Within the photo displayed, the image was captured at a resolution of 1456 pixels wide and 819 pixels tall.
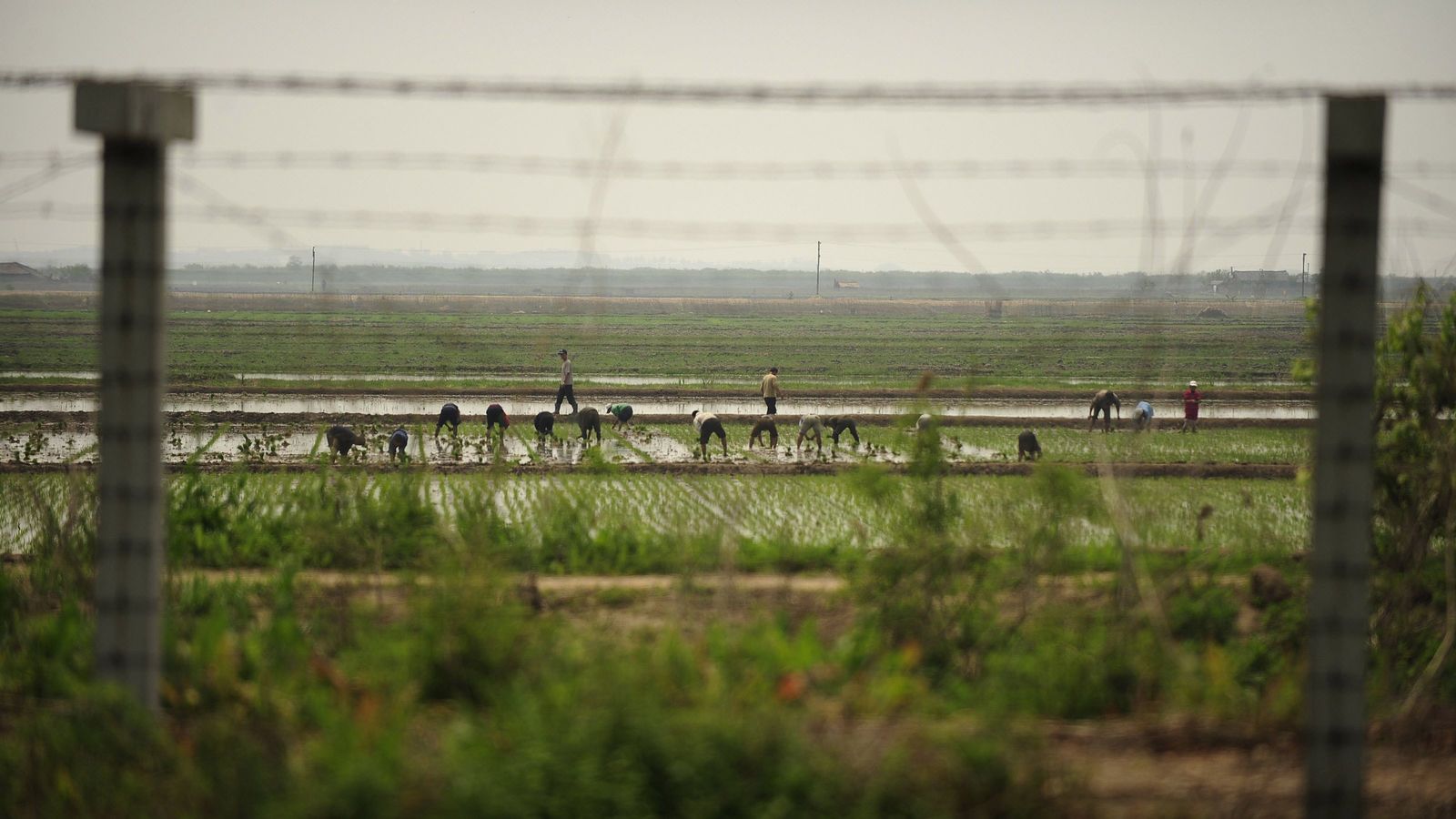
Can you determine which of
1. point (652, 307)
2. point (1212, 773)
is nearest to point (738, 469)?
point (1212, 773)

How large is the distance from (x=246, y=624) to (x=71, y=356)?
1124 inches

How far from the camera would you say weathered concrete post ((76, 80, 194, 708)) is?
434 cm

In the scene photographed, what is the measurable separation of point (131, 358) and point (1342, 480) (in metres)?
4.35

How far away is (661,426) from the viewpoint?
21125 millimetres

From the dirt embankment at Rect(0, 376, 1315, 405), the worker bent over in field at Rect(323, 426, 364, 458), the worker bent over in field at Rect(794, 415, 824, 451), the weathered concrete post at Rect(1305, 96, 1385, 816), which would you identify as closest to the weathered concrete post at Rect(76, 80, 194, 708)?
the weathered concrete post at Rect(1305, 96, 1385, 816)

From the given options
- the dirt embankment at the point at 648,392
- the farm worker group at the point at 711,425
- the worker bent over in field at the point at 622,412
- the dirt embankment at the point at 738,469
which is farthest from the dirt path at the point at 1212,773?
the dirt embankment at the point at 648,392

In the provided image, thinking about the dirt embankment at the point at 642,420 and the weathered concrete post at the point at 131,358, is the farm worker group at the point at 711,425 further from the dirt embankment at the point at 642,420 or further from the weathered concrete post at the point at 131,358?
the weathered concrete post at the point at 131,358

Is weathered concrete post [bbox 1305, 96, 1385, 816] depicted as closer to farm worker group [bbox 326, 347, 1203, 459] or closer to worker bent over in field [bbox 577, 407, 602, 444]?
farm worker group [bbox 326, 347, 1203, 459]

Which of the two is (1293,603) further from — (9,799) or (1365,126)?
(9,799)

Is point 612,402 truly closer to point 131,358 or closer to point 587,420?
point 587,420

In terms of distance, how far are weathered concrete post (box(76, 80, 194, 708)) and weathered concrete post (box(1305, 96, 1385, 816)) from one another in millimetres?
4154

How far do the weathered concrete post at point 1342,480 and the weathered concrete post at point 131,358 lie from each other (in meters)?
4.15

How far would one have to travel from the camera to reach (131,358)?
4422 mm

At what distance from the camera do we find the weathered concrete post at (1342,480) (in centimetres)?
417
